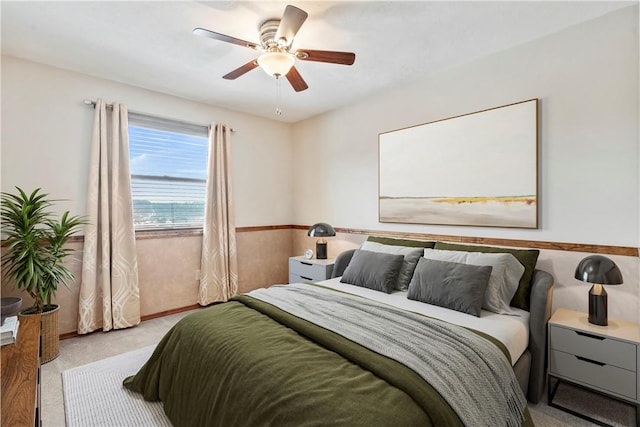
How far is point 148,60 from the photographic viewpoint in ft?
9.50

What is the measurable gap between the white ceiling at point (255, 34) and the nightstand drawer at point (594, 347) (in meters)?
2.18

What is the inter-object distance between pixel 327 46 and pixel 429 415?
2.62 metres

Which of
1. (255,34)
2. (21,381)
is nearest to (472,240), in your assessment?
(255,34)

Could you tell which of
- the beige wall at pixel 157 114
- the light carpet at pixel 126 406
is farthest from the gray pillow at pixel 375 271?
the beige wall at pixel 157 114

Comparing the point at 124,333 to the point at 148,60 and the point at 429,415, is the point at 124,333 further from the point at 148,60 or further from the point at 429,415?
the point at 429,415

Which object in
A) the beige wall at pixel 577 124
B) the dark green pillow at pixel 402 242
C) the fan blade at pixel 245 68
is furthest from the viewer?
the dark green pillow at pixel 402 242

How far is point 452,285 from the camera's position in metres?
2.28

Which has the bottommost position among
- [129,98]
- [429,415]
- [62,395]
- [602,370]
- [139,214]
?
[62,395]

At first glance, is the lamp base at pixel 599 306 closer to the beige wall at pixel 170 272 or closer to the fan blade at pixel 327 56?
the fan blade at pixel 327 56

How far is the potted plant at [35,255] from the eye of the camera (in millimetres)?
2562

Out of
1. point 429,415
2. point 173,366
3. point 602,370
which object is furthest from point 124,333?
point 602,370

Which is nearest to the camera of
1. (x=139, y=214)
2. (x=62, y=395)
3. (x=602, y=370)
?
(x=602, y=370)

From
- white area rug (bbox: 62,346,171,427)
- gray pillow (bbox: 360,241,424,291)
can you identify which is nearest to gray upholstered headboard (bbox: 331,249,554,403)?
gray pillow (bbox: 360,241,424,291)

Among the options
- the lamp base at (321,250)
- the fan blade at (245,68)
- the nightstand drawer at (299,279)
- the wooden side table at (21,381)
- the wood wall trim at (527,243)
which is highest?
the fan blade at (245,68)
